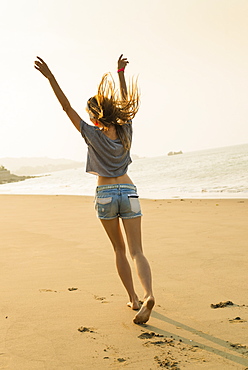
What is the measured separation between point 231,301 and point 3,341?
6.71ft

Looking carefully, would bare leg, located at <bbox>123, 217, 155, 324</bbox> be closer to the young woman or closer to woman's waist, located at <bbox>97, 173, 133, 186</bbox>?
the young woman

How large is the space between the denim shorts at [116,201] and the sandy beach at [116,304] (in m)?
0.89

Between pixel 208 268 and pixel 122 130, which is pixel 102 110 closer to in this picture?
pixel 122 130

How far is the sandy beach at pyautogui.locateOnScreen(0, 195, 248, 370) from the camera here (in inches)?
118

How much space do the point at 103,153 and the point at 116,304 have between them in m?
1.45

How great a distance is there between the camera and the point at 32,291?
179 inches

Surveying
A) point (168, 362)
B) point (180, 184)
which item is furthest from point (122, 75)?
point (180, 184)

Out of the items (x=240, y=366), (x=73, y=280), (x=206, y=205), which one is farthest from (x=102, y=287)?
(x=206, y=205)

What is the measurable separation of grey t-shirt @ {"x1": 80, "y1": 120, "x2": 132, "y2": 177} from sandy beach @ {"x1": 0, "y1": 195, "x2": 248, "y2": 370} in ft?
4.10

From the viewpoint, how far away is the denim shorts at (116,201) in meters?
3.64

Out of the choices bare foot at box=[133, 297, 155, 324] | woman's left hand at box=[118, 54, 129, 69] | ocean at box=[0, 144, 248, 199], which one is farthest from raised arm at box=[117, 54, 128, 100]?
ocean at box=[0, 144, 248, 199]

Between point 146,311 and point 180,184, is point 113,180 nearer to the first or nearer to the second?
point 146,311

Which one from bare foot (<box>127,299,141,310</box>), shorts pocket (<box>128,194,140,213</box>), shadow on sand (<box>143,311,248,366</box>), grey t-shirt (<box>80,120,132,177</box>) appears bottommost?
shadow on sand (<box>143,311,248,366</box>)

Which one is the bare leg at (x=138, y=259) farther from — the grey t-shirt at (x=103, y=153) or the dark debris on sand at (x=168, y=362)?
the dark debris on sand at (x=168, y=362)
